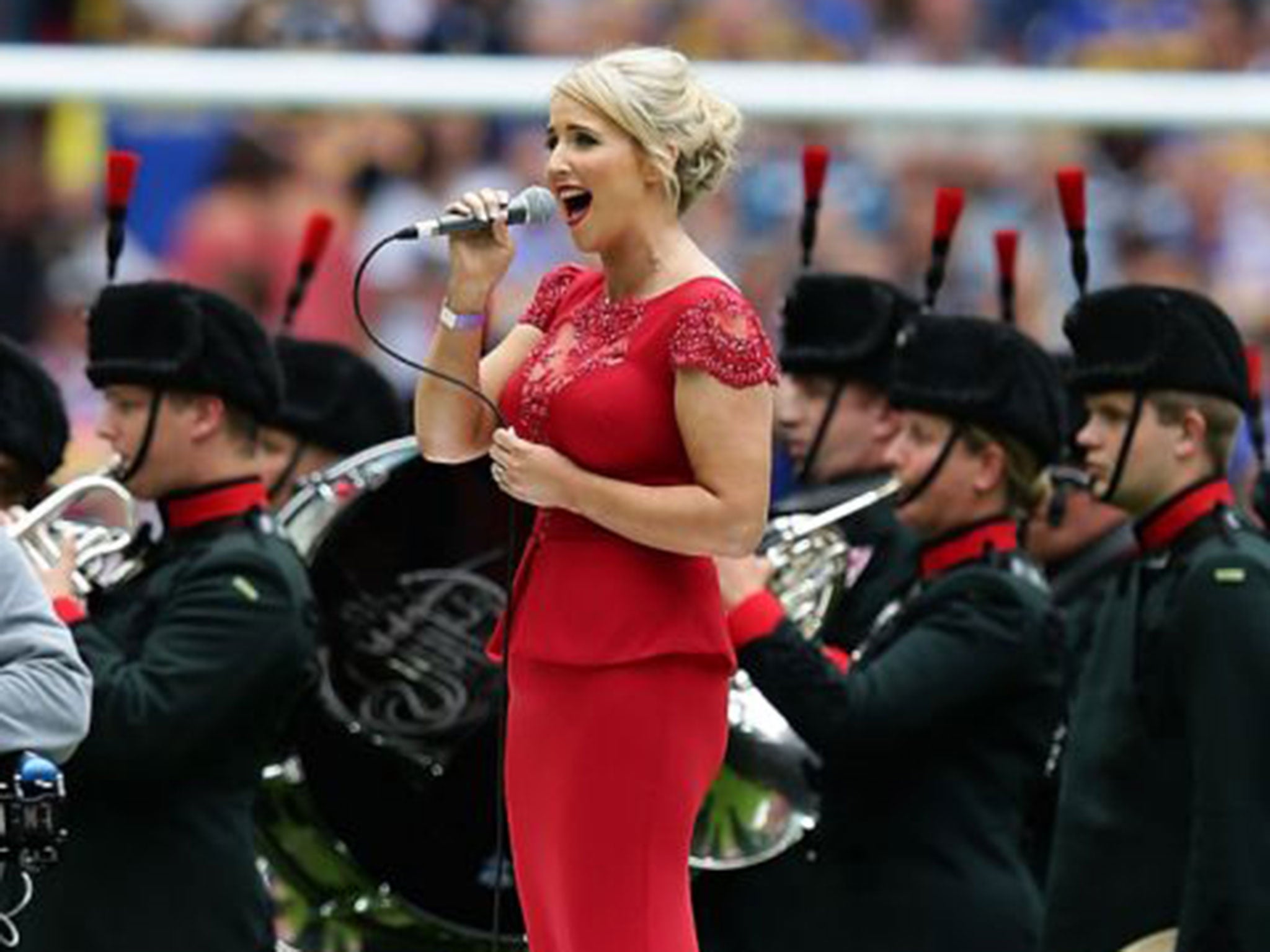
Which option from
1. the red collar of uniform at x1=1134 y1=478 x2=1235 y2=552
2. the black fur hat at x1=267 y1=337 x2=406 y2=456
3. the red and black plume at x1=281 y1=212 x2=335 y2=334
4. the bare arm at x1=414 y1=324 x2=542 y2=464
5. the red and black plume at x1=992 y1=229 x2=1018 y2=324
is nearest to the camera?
the bare arm at x1=414 y1=324 x2=542 y2=464

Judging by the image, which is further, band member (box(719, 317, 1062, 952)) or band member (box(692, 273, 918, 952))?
band member (box(692, 273, 918, 952))

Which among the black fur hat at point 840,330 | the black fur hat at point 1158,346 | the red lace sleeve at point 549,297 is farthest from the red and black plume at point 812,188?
the red lace sleeve at point 549,297

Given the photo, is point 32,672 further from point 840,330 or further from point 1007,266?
point 1007,266

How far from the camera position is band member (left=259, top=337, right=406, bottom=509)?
336 inches

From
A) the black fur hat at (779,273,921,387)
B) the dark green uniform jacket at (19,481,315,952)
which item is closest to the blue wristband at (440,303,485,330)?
the dark green uniform jacket at (19,481,315,952)

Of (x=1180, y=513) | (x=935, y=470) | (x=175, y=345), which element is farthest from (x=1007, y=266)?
(x=175, y=345)

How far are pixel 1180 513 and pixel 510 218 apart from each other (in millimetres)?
1650

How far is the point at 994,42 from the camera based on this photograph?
1352 cm

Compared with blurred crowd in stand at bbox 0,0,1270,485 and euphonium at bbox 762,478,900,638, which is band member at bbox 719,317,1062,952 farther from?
blurred crowd in stand at bbox 0,0,1270,485

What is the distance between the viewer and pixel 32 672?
18.7ft

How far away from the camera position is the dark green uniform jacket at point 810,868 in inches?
291

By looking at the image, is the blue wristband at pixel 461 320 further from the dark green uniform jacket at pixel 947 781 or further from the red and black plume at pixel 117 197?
the red and black plume at pixel 117 197

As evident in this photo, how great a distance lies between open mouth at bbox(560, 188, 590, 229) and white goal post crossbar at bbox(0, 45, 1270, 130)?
430cm

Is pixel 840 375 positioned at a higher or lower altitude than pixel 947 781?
higher
